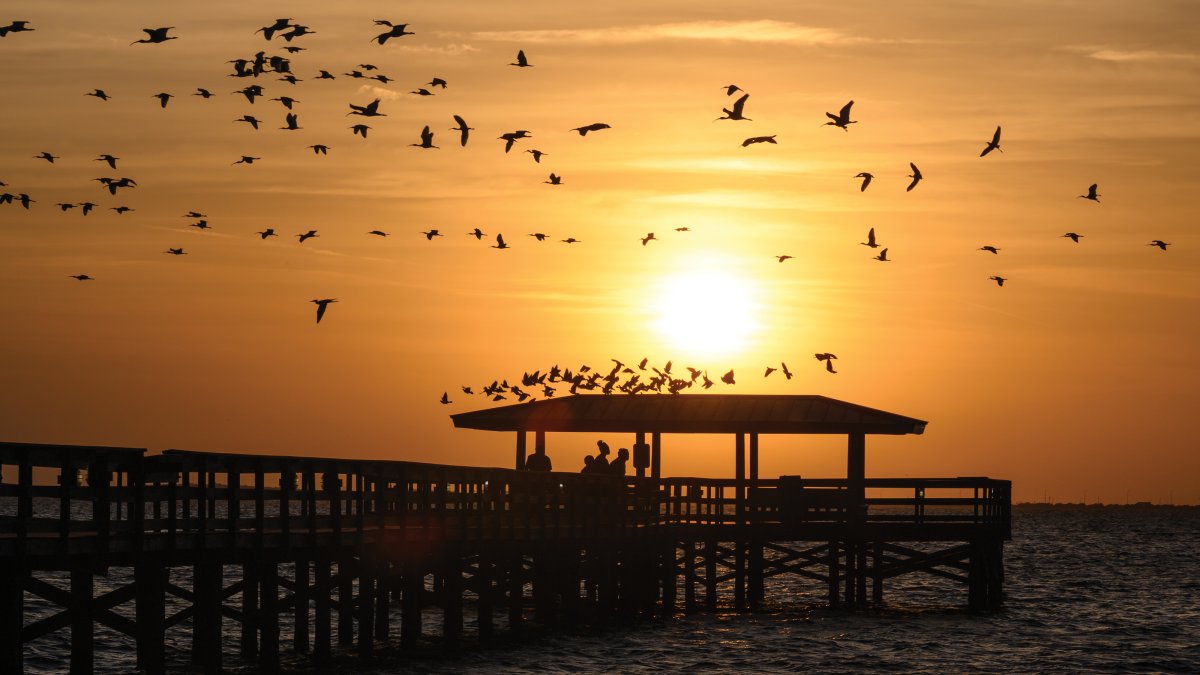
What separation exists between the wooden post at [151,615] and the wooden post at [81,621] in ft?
3.11

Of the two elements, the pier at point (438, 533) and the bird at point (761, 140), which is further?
the bird at point (761, 140)

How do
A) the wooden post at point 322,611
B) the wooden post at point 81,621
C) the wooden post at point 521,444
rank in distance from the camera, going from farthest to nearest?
the wooden post at point 521,444 → the wooden post at point 322,611 → the wooden post at point 81,621

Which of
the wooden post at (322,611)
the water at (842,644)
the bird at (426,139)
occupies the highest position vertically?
the bird at (426,139)

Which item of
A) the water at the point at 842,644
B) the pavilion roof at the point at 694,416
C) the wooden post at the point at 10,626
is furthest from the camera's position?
the pavilion roof at the point at 694,416

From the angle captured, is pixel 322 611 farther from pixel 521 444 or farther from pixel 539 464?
pixel 521 444

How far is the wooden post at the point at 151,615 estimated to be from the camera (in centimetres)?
2155

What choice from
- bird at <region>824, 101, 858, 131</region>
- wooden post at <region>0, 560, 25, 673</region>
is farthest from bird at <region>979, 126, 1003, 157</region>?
wooden post at <region>0, 560, 25, 673</region>

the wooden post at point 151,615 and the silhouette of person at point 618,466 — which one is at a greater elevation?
the silhouette of person at point 618,466

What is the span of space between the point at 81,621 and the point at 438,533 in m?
8.96

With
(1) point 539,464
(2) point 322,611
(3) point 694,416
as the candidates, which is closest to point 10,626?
(2) point 322,611

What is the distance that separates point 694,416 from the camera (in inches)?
1698

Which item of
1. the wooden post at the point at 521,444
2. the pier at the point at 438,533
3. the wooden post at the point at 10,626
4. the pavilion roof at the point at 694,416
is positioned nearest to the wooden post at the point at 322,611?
the pier at the point at 438,533

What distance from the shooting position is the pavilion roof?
42.3 metres

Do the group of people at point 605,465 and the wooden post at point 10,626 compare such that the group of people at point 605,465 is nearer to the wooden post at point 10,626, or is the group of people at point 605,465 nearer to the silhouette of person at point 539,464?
the silhouette of person at point 539,464
